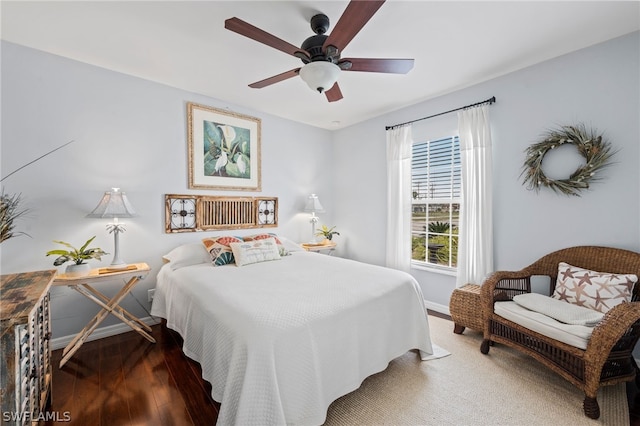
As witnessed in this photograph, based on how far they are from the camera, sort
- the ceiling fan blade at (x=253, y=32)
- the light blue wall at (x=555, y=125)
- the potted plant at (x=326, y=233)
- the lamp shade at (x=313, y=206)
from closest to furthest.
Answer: the ceiling fan blade at (x=253, y=32) < the light blue wall at (x=555, y=125) < the lamp shade at (x=313, y=206) < the potted plant at (x=326, y=233)

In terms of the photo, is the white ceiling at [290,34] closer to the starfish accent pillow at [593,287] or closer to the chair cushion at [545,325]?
the starfish accent pillow at [593,287]

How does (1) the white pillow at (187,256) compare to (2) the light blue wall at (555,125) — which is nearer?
(2) the light blue wall at (555,125)

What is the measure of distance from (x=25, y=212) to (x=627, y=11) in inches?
197

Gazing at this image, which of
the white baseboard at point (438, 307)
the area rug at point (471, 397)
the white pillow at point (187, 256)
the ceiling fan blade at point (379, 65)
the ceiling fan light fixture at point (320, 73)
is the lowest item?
the area rug at point (471, 397)

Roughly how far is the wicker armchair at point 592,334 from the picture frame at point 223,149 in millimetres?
3087

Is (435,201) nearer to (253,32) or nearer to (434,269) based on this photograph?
(434,269)

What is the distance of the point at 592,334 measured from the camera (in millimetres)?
1692

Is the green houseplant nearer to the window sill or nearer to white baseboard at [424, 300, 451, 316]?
the window sill

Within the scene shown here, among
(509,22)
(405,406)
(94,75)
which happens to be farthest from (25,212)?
(509,22)

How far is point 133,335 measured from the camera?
9.00ft

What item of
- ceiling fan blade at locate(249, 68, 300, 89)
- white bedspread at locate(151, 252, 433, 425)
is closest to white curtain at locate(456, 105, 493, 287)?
white bedspread at locate(151, 252, 433, 425)

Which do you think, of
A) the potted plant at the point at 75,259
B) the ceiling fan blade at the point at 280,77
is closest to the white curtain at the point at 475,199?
the ceiling fan blade at the point at 280,77

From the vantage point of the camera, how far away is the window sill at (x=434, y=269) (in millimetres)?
3274

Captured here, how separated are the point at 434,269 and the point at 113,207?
11.8ft
